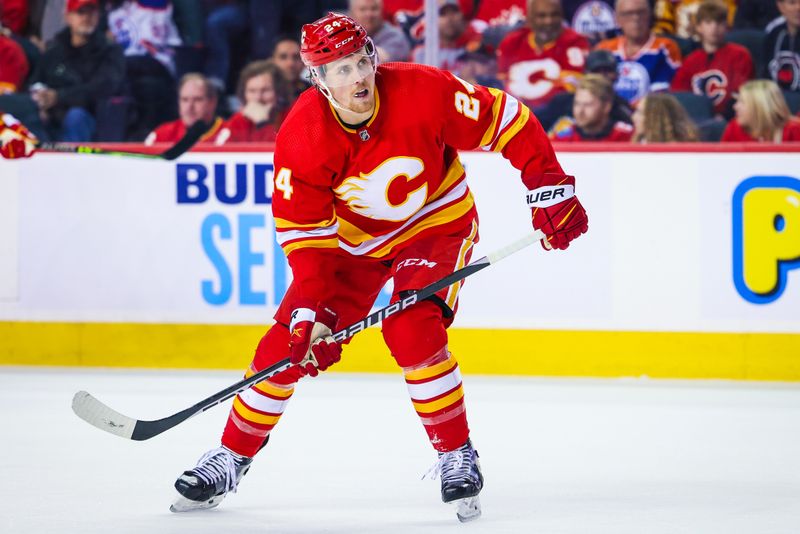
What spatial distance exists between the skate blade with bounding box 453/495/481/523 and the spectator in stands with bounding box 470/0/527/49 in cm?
308

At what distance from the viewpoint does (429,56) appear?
16.3ft

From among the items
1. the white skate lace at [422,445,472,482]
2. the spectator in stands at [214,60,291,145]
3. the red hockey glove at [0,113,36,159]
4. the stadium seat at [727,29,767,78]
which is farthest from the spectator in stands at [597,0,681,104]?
the white skate lace at [422,445,472,482]

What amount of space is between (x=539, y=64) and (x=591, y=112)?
0.38 metres

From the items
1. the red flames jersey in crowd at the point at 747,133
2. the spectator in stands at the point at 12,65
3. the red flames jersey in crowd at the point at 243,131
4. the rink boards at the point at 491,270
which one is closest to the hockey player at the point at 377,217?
the rink boards at the point at 491,270

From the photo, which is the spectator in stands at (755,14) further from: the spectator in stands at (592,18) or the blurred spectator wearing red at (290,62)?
the blurred spectator wearing red at (290,62)

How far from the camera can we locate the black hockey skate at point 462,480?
275cm

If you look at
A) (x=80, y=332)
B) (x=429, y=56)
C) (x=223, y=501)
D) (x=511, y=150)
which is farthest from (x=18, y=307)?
(x=511, y=150)

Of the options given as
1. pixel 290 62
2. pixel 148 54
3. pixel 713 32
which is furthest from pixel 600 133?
pixel 148 54

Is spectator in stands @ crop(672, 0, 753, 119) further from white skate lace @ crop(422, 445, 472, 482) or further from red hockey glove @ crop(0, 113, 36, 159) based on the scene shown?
white skate lace @ crop(422, 445, 472, 482)

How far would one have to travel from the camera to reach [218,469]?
9.65 feet

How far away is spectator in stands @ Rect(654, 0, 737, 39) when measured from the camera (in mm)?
5441

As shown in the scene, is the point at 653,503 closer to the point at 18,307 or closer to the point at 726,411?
the point at 726,411

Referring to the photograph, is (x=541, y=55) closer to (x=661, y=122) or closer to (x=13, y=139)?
(x=661, y=122)

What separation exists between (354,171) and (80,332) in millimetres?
2474
